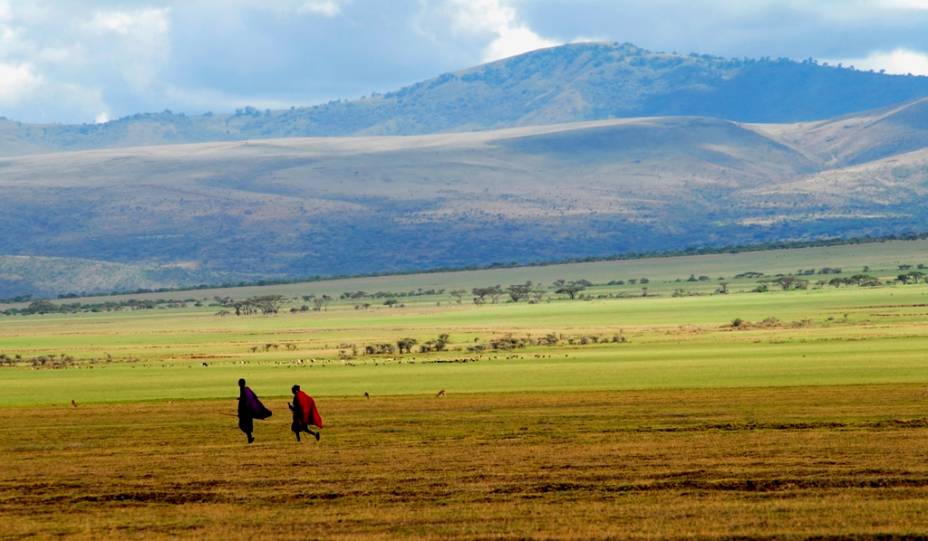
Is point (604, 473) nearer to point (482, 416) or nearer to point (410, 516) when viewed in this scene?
point (410, 516)

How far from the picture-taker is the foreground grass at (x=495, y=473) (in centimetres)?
1681

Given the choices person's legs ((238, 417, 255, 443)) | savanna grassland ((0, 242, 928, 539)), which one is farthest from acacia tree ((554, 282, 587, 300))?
person's legs ((238, 417, 255, 443))

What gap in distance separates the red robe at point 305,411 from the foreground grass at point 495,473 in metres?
0.39

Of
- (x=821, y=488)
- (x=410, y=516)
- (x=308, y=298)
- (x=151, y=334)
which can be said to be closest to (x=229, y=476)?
(x=410, y=516)

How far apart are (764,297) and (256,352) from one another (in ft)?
142

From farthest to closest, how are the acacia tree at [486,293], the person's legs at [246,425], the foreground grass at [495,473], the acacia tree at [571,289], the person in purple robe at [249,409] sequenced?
the acacia tree at [486,293], the acacia tree at [571,289], the person's legs at [246,425], the person in purple robe at [249,409], the foreground grass at [495,473]

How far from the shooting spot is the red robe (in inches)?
978

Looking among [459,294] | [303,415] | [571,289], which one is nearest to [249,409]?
[303,415]

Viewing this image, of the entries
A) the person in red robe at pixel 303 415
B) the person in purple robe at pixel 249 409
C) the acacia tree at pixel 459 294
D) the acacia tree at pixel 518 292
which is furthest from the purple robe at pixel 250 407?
the acacia tree at pixel 459 294

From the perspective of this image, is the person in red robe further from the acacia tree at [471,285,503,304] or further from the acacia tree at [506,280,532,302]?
the acacia tree at [471,285,503,304]

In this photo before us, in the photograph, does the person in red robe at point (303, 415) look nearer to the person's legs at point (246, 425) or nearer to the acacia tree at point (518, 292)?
the person's legs at point (246, 425)

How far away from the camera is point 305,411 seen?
81.9ft

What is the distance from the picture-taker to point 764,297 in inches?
3784

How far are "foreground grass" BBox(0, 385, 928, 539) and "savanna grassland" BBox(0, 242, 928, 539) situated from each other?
0.06 m
